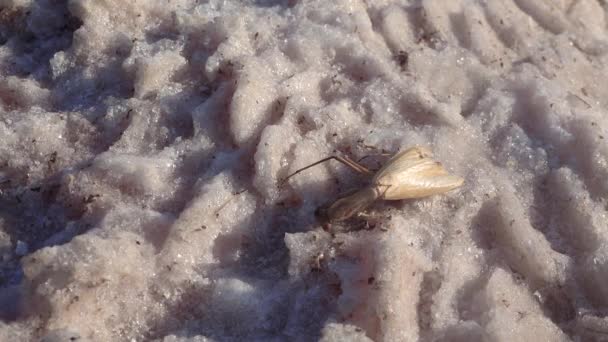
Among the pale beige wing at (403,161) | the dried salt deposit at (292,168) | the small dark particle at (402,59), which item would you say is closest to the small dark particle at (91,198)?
the dried salt deposit at (292,168)

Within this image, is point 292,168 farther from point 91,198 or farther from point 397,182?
point 91,198

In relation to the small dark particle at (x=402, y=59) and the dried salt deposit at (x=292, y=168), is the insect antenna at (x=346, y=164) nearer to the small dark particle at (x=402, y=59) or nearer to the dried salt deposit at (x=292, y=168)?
the dried salt deposit at (x=292, y=168)

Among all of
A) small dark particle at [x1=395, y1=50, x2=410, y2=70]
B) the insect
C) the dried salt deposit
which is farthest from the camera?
small dark particle at [x1=395, y1=50, x2=410, y2=70]

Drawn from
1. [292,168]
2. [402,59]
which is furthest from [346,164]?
[402,59]

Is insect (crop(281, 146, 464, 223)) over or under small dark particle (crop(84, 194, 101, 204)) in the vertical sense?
over

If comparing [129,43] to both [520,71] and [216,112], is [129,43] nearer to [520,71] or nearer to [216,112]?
[216,112]

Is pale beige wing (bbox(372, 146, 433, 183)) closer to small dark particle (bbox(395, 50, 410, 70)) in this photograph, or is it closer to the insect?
the insect

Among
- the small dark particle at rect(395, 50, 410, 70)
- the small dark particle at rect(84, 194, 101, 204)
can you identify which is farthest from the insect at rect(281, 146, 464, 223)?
the small dark particle at rect(84, 194, 101, 204)
